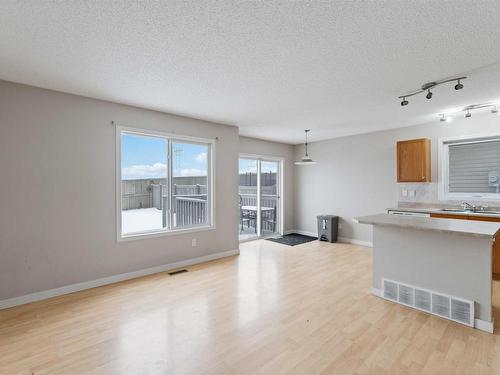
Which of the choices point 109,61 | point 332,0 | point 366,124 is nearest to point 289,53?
point 332,0

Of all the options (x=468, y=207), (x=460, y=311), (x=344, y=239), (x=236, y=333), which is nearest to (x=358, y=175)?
(x=344, y=239)

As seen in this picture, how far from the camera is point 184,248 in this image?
4340 mm

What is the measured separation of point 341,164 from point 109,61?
17.1 ft

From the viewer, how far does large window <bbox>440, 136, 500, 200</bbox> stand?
4.21m

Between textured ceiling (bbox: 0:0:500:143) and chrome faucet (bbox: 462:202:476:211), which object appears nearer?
textured ceiling (bbox: 0:0:500:143)

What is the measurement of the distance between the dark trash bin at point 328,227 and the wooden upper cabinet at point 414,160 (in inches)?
68.4

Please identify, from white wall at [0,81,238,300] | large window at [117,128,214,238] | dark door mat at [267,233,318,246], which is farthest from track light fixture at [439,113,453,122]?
white wall at [0,81,238,300]

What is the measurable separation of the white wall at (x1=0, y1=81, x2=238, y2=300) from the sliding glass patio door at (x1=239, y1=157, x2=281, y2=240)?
9.49ft

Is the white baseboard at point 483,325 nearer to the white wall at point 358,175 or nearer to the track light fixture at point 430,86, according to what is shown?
the track light fixture at point 430,86

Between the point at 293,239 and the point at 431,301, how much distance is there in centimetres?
371

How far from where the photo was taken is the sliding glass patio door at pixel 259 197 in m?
6.44

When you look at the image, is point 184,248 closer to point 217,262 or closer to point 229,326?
point 217,262

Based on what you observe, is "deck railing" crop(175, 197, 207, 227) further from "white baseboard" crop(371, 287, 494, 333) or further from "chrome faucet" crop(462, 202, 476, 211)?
"chrome faucet" crop(462, 202, 476, 211)

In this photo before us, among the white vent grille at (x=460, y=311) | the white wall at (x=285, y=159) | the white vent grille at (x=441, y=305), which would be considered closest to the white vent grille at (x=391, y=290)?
the white vent grille at (x=441, y=305)
